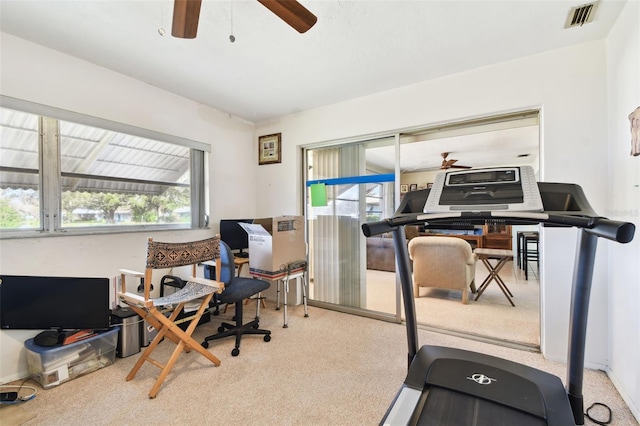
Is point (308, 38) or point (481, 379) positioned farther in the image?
point (308, 38)

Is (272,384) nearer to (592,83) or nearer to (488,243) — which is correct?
(592,83)

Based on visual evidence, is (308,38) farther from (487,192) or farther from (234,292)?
(234,292)

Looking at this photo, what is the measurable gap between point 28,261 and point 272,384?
199cm

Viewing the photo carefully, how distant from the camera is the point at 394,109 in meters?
2.86

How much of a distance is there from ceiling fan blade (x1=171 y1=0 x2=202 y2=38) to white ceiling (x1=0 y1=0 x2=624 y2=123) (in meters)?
0.42

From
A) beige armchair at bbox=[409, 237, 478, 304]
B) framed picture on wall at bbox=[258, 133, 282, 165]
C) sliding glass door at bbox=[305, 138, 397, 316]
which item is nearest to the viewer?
sliding glass door at bbox=[305, 138, 397, 316]

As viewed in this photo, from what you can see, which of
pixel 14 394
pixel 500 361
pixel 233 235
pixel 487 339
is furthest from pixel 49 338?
pixel 487 339

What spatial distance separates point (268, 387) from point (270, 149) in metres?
2.81

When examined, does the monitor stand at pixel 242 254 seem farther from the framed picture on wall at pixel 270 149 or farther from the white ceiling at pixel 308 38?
the white ceiling at pixel 308 38

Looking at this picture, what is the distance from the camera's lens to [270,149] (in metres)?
3.78

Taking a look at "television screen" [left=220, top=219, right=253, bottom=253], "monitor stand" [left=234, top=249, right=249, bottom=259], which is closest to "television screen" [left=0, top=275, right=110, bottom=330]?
"television screen" [left=220, top=219, right=253, bottom=253]

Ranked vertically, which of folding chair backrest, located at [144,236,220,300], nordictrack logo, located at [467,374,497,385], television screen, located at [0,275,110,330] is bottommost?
nordictrack logo, located at [467,374,497,385]

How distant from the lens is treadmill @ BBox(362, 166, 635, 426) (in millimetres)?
1183

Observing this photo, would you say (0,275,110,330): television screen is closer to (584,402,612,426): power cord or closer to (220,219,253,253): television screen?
(220,219,253,253): television screen
